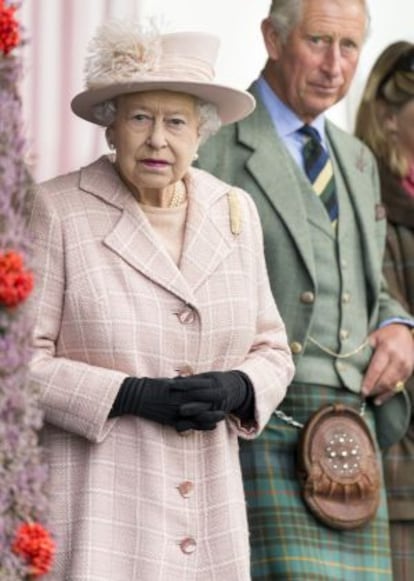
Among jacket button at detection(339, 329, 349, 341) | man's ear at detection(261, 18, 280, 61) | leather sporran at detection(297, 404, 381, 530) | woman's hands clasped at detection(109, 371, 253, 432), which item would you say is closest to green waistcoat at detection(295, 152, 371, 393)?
jacket button at detection(339, 329, 349, 341)

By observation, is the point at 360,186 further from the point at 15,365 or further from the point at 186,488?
the point at 15,365

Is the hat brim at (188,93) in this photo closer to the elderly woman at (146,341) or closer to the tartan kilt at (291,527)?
the elderly woman at (146,341)

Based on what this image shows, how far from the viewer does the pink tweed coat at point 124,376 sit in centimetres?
394

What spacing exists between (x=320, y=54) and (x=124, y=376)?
1407 millimetres

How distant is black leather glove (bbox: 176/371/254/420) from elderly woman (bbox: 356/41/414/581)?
122 centimetres

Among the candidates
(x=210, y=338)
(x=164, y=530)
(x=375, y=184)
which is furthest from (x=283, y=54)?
(x=164, y=530)

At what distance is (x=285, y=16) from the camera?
16.6 ft

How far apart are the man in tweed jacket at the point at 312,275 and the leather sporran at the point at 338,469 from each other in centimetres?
4

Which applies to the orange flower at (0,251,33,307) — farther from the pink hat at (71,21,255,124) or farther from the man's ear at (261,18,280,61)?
the man's ear at (261,18,280,61)

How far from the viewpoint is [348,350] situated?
490 centimetres

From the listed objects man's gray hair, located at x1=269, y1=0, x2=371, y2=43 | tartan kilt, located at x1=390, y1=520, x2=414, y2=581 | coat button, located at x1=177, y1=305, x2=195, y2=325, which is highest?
man's gray hair, located at x1=269, y1=0, x2=371, y2=43

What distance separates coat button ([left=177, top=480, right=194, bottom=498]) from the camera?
403 cm

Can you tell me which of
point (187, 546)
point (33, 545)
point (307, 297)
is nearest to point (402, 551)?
point (307, 297)

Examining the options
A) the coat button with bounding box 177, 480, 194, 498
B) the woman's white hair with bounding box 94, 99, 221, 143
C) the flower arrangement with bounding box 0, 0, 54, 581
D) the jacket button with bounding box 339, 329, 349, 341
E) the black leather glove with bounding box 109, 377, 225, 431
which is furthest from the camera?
the jacket button with bounding box 339, 329, 349, 341
